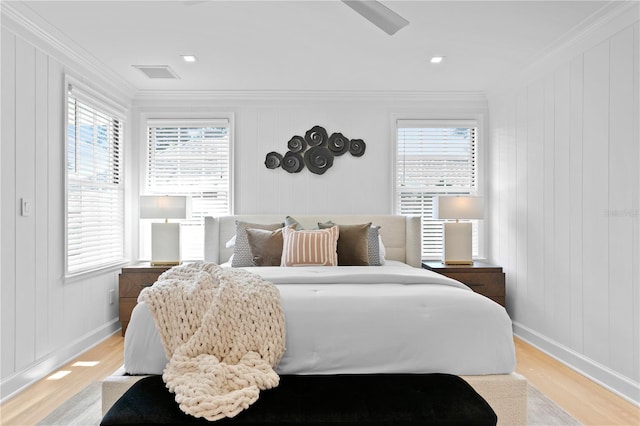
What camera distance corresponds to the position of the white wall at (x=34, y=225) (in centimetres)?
273

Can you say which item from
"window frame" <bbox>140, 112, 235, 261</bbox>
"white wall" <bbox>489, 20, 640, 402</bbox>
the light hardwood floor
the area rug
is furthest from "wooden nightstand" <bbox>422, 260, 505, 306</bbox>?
"window frame" <bbox>140, 112, 235, 261</bbox>

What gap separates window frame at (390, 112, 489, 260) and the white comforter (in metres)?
2.71

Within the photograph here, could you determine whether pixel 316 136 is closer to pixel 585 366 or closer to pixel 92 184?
pixel 92 184

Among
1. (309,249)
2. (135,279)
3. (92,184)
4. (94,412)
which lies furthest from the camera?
(135,279)

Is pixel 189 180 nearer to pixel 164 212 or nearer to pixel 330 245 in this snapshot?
pixel 164 212

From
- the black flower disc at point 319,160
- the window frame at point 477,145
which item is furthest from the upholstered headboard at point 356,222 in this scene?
the black flower disc at point 319,160

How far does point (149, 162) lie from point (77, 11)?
2.07m

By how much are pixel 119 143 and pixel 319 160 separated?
6.68ft

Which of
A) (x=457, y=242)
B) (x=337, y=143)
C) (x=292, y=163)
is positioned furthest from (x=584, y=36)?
(x=292, y=163)

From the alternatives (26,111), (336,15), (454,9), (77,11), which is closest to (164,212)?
(26,111)

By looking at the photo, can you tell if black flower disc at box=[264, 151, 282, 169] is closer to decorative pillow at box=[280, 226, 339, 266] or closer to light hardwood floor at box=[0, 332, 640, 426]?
decorative pillow at box=[280, 226, 339, 266]

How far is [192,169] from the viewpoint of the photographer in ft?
15.6

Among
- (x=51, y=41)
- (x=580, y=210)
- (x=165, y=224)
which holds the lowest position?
(x=165, y=224)

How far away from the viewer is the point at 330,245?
11.5 ft
